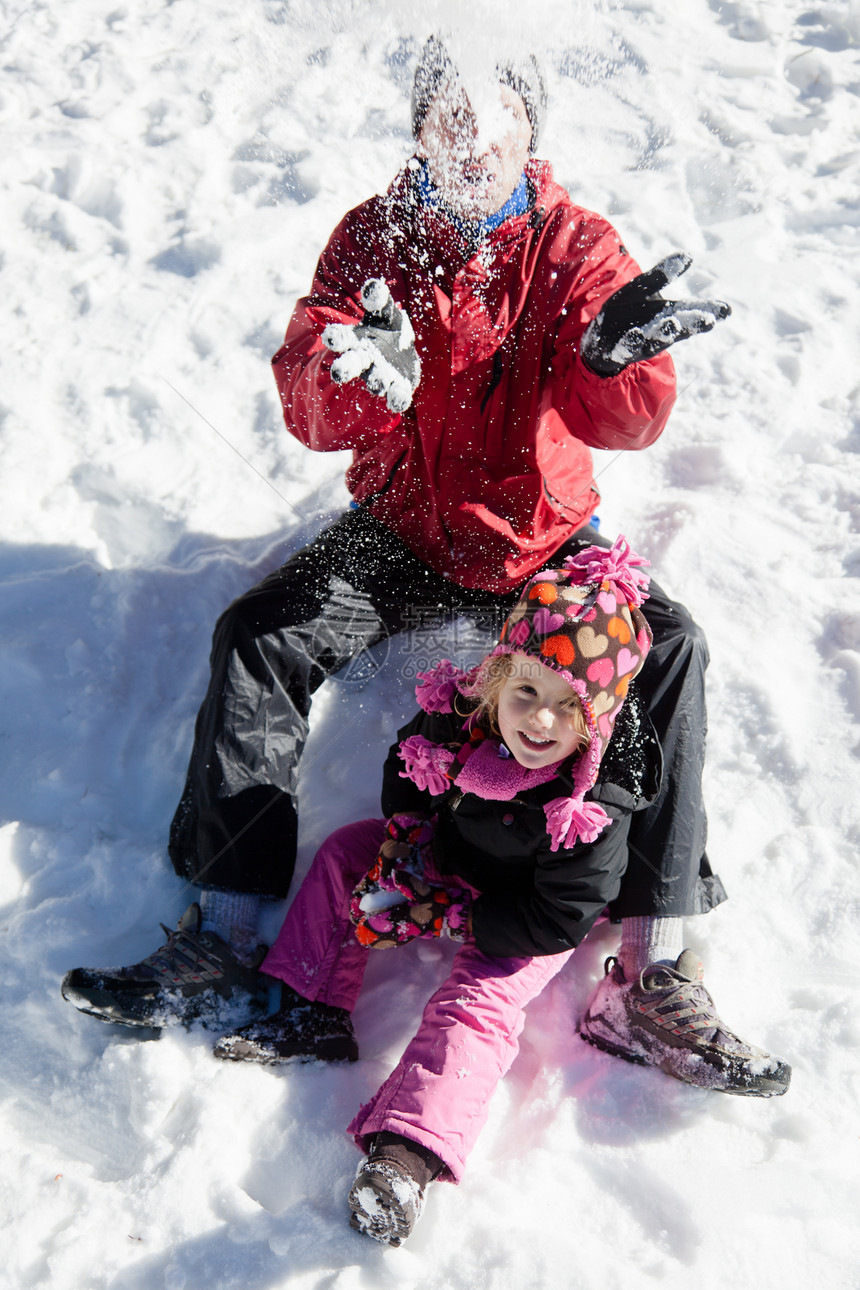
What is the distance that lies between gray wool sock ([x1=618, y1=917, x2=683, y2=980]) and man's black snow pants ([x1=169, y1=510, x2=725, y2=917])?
45 millimetres

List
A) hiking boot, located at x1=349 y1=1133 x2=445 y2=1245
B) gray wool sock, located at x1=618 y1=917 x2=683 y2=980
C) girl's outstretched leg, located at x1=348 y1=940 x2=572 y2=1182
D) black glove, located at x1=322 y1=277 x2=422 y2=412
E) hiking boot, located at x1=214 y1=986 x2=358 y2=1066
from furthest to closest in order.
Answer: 1. gray wool sock, located at x1=618 y1=917 x2=683 y2=980
2. hiking boot, located at x1=214 y1=986 x2=358 y2=1066
3. black glove, located at x1=322 y1=277 x2=422 y2=412
4. girl's outstretched leg, located at x1=348 y1=940 x2=572 y2=1182
5. hiking boot, located at x1=349 y1=1133 x2=445 y2=1245

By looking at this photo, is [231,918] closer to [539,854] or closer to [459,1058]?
[459,1058]

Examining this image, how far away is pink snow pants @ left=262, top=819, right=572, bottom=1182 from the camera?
160cm

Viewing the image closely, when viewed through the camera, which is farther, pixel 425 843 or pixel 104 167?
pixel 104 167

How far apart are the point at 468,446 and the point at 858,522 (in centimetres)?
150

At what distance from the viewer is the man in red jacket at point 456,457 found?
1.86m

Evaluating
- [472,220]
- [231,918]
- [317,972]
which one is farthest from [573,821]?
[472,220]

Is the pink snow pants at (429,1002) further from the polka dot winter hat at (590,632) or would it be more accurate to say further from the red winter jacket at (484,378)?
the red winter jacket at (484,378)

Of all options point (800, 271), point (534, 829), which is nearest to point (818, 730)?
point (534, 829)

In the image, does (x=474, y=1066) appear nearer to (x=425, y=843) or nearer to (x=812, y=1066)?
(x=425, y=843)

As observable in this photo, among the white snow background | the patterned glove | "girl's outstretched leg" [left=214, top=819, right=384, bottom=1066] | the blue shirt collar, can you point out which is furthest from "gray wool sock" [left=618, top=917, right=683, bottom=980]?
the blue shirt collar

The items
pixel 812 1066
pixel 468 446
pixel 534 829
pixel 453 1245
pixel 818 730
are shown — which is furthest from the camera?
pixel 818 730

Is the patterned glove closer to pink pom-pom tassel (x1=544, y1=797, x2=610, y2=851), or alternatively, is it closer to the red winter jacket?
pink pom-pom tassel (x1=544, y1=797, x2=610, y2=851)

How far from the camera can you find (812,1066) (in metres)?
1.85
